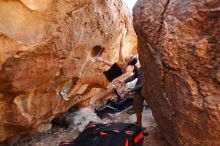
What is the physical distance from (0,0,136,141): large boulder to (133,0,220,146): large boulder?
1.73 meters

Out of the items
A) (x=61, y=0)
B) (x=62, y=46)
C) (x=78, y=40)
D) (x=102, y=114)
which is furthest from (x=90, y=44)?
(x=102, y=114)

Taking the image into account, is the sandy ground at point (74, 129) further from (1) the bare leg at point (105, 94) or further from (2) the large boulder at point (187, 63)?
(2) the large boulder at point (187, 63)

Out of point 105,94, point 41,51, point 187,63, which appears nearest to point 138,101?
point 41,51

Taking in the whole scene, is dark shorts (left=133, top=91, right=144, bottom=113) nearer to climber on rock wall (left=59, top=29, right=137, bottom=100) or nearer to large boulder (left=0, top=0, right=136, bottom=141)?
climber on rock wall (left=59, top=29, right=137, bottom=100)

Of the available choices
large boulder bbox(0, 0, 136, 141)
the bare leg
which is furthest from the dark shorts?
the bare leg

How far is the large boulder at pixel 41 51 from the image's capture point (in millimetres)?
4941

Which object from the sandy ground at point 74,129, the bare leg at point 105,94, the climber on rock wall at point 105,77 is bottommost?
the sandy ground at point 74,129

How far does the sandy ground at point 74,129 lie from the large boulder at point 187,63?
1.97 metres

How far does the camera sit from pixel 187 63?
3.62 m

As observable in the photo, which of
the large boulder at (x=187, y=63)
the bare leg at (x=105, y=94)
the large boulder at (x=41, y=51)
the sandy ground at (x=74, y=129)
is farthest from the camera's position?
the bare leg at (x=105, y=94)

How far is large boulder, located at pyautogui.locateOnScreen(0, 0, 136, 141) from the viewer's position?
4941 mm

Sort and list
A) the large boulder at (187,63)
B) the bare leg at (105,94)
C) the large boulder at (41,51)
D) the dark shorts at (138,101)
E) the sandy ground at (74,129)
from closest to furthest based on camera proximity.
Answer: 1. the large boulder at (187,63)
2. the large boulder at (41,51)
3. the dark shorts at (138,101)
4. the sandy ground at (74,129)
5. the bare leg at (105,94)

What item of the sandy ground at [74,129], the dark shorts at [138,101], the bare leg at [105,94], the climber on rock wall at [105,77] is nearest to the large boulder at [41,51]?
the climber on rock wall at [105,77]

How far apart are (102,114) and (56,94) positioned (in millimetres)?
1903
